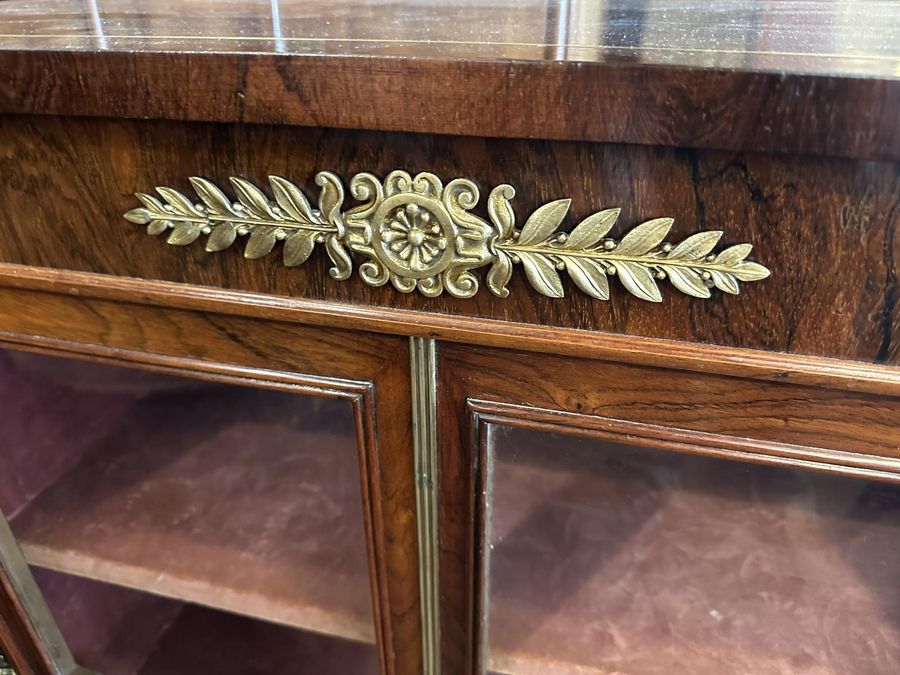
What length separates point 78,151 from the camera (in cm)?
35

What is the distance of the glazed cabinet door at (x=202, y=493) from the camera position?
404mm

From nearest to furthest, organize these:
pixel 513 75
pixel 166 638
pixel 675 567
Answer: pixel 513 75 < pixel 675 567 < pixel 166 638

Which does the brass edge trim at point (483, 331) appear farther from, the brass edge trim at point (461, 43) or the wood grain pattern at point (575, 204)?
the brass edge trim at point (461, 43)

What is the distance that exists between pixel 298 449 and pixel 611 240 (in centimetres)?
34

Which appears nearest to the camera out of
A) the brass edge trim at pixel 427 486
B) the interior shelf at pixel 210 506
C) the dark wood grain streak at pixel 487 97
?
the dark wood grain streak at pixel 487 97

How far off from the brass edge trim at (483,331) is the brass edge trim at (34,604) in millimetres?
252

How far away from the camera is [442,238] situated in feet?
1.06

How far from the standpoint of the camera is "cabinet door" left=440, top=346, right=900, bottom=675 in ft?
1.13

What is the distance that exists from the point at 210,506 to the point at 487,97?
0.46m

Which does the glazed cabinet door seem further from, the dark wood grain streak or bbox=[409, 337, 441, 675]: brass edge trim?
the dark wood grain streak

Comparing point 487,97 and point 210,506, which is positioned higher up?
point 487,97

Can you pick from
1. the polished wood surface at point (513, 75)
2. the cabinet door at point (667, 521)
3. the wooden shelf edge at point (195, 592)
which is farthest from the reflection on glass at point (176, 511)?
the polished wood surface at point (513, 75)

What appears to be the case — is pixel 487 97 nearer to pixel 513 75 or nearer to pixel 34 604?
pixel 513 75

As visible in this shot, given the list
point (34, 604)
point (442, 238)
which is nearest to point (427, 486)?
point (442, 238)
